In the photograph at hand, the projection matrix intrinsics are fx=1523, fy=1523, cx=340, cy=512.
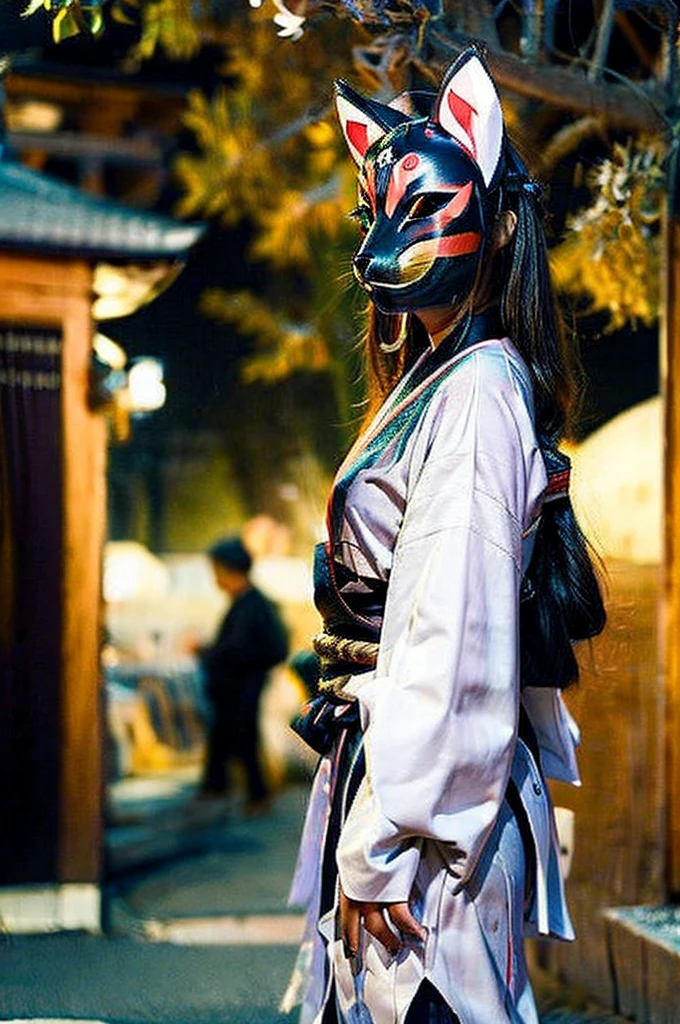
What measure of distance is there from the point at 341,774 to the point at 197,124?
782cm

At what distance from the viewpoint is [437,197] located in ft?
10.7

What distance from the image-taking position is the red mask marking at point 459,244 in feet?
10.7

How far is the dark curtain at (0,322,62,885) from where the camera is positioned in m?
7.43

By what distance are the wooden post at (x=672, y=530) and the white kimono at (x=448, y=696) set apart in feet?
7.85

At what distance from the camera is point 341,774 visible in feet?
11.3

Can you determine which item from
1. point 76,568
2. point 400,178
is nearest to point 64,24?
point 400,178

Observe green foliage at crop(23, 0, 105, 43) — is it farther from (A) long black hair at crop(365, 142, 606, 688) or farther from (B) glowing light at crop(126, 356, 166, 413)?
(B) glowing light at crop(126, 356, 166, 413)

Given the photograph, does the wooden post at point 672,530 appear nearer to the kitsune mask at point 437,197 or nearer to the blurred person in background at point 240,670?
the kitsune mask at point 437,197

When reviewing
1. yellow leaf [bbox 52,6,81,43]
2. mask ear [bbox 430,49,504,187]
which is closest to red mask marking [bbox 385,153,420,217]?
mask ear [bbox 430,49,504,187]

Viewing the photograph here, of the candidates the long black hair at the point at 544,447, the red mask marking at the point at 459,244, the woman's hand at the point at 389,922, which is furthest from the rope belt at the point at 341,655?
the red mask marking at the point at 459,244

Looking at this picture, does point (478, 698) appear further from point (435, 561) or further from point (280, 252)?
point (280, 252)

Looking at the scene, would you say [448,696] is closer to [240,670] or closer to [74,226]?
[74,226]

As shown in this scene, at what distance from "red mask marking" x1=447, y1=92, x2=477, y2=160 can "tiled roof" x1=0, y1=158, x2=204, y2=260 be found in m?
4.49

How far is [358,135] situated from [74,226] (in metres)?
4.33
